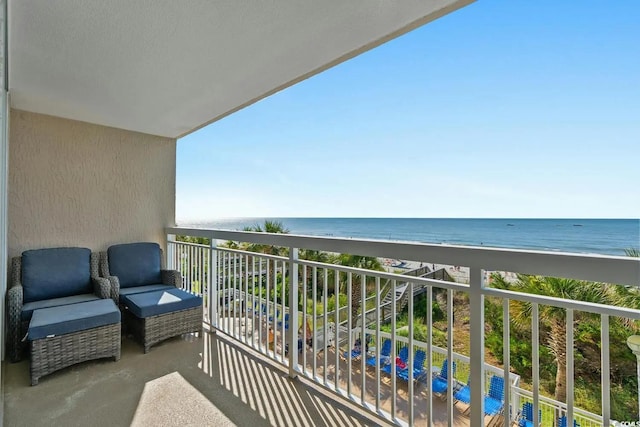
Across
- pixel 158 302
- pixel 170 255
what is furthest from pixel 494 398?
pixel 170 255

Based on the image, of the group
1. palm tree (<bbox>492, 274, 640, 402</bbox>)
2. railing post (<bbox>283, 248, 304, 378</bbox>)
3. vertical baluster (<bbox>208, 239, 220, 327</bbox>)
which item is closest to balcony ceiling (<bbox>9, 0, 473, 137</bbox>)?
railing post (<bbox>283, 248, 304, 378</bbox>)

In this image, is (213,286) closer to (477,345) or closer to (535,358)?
(477,345)

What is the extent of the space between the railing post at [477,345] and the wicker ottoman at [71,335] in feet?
9.00

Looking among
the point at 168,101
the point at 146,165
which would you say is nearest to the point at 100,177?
the point at 146,165

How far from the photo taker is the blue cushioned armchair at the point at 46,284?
2.56 m

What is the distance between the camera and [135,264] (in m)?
3.54

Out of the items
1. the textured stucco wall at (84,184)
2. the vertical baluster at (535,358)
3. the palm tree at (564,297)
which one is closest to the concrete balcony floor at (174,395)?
the vertical baluster at (535,358)

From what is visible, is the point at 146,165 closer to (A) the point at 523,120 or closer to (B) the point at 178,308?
(B) the point at 178,308

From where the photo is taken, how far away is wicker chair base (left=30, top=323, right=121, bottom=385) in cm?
225

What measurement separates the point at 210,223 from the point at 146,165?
74.0 feet

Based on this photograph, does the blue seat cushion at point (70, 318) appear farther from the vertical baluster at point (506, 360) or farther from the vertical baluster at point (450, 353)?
the vertical baluster at point (506, 360)

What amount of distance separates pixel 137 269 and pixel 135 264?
0.07 meters

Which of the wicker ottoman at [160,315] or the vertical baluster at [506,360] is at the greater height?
the vertical baluster at [506,360]

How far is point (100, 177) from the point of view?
12.1ft
